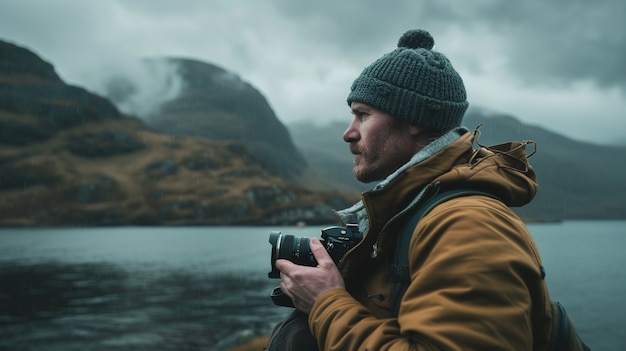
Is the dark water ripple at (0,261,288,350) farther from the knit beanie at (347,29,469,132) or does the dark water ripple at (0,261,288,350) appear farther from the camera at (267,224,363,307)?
the knit beanie at (347,29,469,132)

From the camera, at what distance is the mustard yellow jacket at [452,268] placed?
1.69 meters

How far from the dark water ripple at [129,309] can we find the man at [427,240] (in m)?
21.3

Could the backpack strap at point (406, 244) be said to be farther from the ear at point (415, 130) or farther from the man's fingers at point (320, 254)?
the ear at point (415, 130)

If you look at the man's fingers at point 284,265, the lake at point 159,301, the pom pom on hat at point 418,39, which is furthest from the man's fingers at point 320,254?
the lake at point 159,301

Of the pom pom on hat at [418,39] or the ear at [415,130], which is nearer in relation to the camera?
the ear at [415,130]

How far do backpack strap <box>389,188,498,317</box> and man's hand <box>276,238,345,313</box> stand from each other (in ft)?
0.93

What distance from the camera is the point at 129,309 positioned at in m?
32.9

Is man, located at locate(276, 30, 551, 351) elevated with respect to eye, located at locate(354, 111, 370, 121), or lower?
lower

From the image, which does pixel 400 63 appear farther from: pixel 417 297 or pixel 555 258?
pixel 555 258

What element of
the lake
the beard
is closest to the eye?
the beard

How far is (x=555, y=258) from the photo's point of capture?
77.8 metres

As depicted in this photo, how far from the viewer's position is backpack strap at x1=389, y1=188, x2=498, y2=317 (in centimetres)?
207

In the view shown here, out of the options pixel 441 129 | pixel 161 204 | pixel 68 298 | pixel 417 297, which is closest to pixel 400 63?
pixel 441 129

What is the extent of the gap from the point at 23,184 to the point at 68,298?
167 meters
